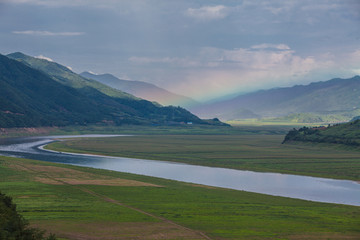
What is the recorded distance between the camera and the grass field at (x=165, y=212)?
171ft

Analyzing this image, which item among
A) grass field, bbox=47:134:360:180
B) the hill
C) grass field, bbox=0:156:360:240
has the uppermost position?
the hill

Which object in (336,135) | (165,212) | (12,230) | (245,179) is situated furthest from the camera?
(336,135)

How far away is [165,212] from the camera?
61.7 meters

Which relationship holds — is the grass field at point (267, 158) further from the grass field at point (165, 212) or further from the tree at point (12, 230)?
the tree at point (12, 230)

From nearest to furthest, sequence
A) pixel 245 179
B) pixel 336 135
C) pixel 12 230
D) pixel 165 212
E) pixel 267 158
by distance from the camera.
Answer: pixel 12 230 → pixel 165 212 → pixel 245 179 → pixel 267 158 → pixel 336 135

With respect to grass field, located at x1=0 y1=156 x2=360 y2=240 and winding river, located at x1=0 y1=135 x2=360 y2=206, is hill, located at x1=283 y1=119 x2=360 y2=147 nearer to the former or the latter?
winding river, located at x1=0 y1=135 x2=360 y2=206

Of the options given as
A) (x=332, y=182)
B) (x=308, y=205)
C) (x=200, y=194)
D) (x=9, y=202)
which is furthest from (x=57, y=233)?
(x=332, y=182)

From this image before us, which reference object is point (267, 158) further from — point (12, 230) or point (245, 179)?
point (12, 230)

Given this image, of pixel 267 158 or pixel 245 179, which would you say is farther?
pixel 267 158

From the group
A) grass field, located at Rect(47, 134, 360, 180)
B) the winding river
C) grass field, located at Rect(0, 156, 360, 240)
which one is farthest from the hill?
grass field, located at Rect(0, 156, 360, 240)

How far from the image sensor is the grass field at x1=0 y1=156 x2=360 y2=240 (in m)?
52.1

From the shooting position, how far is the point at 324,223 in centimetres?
5731

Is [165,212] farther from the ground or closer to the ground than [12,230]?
closer to the ground

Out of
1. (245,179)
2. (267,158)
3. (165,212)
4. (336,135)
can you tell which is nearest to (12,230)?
(165,212)
